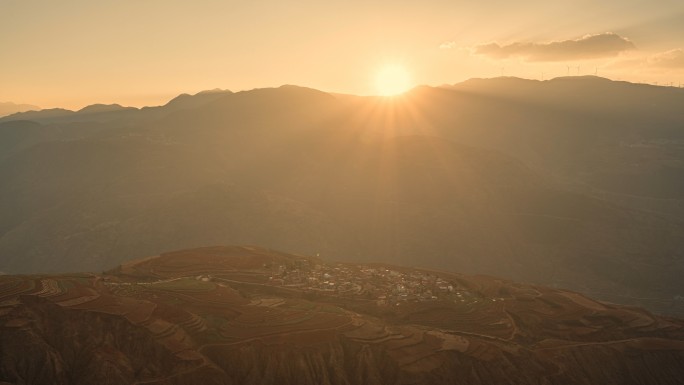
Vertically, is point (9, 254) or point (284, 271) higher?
point (284, 271)

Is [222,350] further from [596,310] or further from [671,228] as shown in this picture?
[671,228]

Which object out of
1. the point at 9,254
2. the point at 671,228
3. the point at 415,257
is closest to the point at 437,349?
the point at 415,257

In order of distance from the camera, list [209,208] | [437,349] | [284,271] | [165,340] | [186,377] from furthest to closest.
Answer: [209,208] → [284,271] → [437,349] → [165,340] → [186,377]

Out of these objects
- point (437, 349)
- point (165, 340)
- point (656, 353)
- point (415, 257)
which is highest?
point (165, 340)

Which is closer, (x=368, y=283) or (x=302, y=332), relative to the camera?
(x=302, y=332)

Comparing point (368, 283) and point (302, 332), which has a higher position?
point (302, 332)

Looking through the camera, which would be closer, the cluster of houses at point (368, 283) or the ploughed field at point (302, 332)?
the ploughed field at point (302, 332)

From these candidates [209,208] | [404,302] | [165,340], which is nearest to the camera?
[165,340]

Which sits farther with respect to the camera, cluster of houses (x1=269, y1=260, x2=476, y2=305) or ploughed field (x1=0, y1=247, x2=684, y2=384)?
cluster of houses (x1=269, y1=260, x2=476, y2=305)
